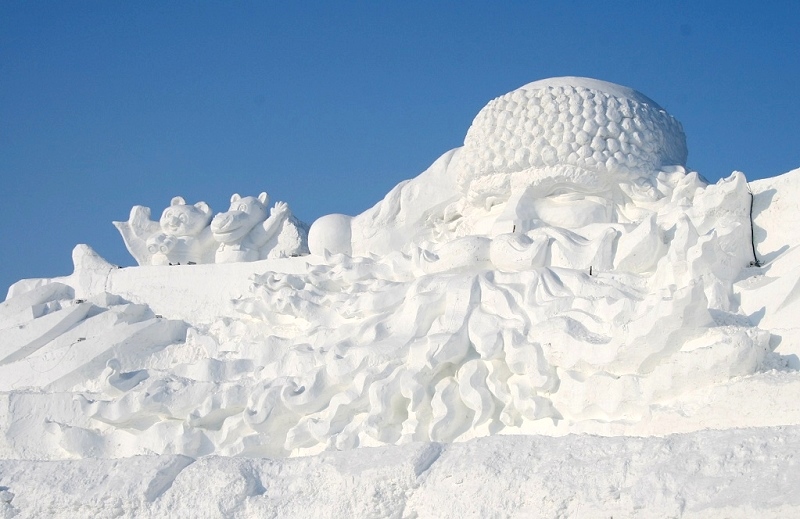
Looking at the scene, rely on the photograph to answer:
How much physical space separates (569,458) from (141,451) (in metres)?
2.95

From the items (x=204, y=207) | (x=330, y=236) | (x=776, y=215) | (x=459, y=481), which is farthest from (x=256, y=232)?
(x=459, y=481)

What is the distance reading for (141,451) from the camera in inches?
232

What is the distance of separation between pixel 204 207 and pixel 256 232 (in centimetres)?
45

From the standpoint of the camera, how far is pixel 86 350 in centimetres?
714

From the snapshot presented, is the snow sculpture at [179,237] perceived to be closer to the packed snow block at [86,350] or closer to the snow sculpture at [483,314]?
the snow sculpture at [483,314]

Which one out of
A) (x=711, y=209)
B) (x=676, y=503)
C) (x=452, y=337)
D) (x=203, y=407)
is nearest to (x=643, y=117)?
(x=711, y=209)

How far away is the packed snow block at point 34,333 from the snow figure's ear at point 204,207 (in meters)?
1.27

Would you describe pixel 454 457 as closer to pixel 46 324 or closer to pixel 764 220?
pixel 764 220

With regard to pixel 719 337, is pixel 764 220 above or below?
above

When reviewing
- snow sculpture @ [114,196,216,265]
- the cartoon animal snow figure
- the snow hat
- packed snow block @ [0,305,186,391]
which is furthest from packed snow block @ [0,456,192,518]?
snow sculpture @ [114,196,216,265]

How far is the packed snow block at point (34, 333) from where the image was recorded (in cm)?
743

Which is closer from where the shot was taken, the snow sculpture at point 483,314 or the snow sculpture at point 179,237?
the snow sculpture at point 483,314

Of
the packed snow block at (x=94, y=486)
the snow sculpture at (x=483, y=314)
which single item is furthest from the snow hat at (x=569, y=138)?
the packed snow block at (x=94, y=486)

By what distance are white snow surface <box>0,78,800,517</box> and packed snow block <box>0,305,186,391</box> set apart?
1cm
